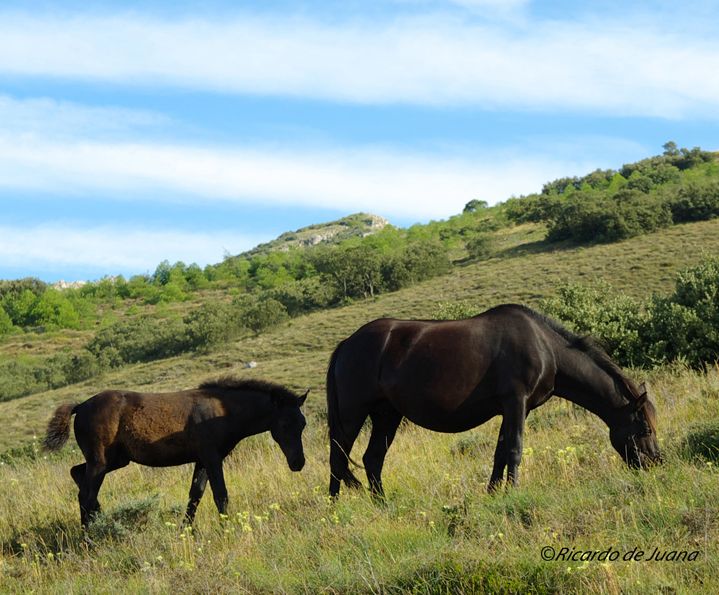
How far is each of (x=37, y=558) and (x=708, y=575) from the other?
244 inches

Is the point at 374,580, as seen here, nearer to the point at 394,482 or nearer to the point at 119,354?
the point at 394,482

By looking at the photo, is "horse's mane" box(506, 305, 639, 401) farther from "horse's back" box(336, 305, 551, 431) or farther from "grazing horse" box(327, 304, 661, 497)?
"horse's back" box(336, 305, 551, 431)

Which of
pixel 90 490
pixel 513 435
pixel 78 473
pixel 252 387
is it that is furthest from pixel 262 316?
pixel 513 435

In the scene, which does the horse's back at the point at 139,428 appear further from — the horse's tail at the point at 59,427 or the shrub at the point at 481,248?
the shrub at the point at 481,248

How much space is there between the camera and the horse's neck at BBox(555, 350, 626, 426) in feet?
28.2

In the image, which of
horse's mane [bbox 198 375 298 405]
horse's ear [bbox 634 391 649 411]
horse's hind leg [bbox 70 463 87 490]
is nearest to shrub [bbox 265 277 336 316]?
horse's mane [bbox 198 375 298 405]

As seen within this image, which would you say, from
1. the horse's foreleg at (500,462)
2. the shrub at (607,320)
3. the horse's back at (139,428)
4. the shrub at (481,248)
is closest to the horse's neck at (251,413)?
the horse's back at (139,428)

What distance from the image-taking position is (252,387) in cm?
990

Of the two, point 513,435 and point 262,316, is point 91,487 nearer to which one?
point 513,435

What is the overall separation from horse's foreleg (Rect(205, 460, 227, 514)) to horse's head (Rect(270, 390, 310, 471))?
2.63 ft

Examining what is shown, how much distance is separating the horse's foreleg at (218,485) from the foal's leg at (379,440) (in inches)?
64.2

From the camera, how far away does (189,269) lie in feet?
489

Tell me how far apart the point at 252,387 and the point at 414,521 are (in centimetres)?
326

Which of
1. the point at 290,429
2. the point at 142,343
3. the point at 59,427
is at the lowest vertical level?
the point at 142,343
